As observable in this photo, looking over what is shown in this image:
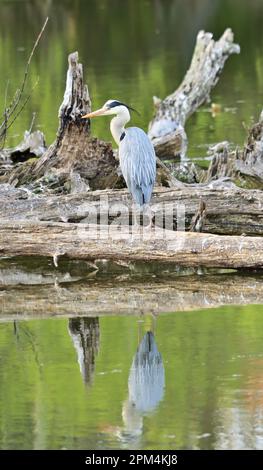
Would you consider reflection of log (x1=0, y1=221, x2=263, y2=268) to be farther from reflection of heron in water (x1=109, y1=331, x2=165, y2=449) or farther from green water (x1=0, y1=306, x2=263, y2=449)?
reflection of heron in water (x1=109, y1=331, x2=165, y2=449)

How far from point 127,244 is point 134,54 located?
15247mm

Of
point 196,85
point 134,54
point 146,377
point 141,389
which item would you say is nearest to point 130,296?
point 146,377

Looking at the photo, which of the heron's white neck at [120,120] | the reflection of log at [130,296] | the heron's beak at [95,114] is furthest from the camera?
the heron's white neck at [120,120]

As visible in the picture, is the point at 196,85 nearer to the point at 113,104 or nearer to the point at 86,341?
the point at 113,104

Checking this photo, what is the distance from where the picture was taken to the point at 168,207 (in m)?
9.88

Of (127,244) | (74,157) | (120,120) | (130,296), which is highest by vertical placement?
(120,120)

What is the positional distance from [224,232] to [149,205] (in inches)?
23.6

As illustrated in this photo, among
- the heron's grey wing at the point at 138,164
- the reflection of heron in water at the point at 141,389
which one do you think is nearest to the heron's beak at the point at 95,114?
the heron's grey wing at the point at 138,164

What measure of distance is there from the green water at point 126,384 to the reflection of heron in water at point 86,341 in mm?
12

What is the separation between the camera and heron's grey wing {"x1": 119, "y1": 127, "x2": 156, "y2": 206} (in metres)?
9.62

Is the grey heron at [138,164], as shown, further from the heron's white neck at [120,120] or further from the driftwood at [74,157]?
the driftwood at [74,157]

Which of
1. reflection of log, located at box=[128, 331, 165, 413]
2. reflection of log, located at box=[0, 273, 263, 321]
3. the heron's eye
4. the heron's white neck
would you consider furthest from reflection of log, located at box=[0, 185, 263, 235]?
reflection of log, located at box=[128, 331, 165, 413]

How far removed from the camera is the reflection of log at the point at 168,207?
9.81 m
